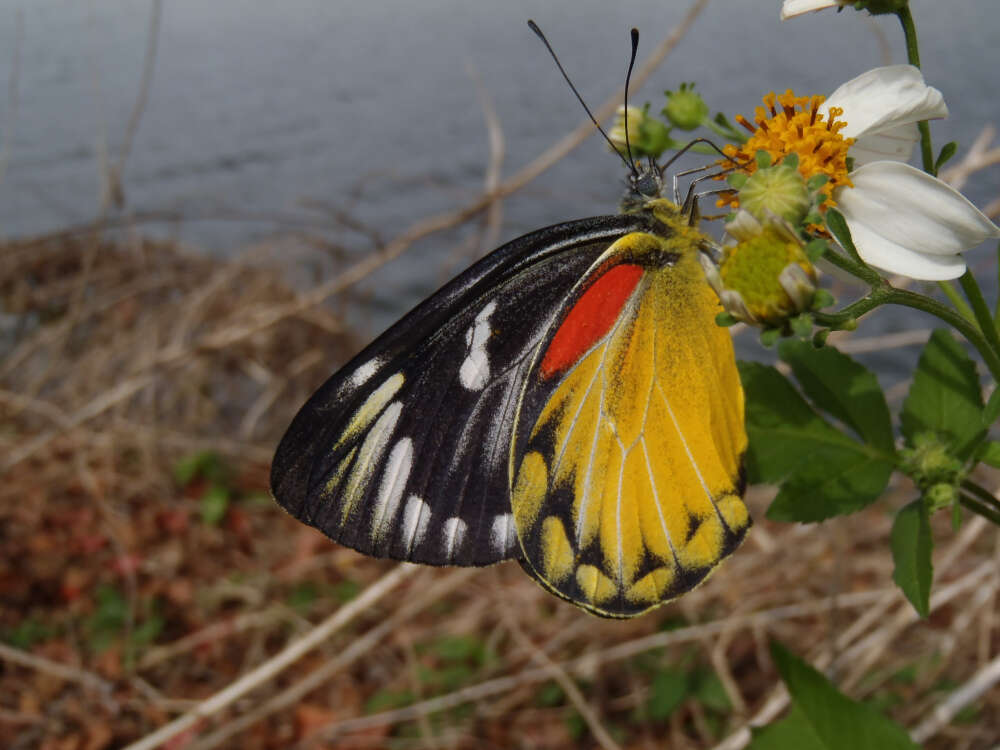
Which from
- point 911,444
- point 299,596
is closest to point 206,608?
point 299,596

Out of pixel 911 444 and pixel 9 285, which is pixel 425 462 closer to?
pixel 911 444

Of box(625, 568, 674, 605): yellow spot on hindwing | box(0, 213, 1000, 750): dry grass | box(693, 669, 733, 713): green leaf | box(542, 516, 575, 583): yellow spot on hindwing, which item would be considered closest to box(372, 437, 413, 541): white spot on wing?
box(542, 516, 575, 583): yellow spot on hindwing

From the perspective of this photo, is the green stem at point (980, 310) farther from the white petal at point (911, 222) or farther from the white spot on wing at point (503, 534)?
the white spot on wing at point (503, 534)

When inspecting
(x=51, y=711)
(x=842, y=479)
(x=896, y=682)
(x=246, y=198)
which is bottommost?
(x=896, y=682)

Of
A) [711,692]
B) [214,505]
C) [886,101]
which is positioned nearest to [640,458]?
[886,101]

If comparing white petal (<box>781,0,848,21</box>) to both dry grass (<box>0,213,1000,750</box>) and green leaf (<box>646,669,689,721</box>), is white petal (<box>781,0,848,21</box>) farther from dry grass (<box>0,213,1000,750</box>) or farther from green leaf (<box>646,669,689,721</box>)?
green leaf (<box>646,669,689,721</box>)

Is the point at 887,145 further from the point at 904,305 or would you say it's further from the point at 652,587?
the point at 652,587
